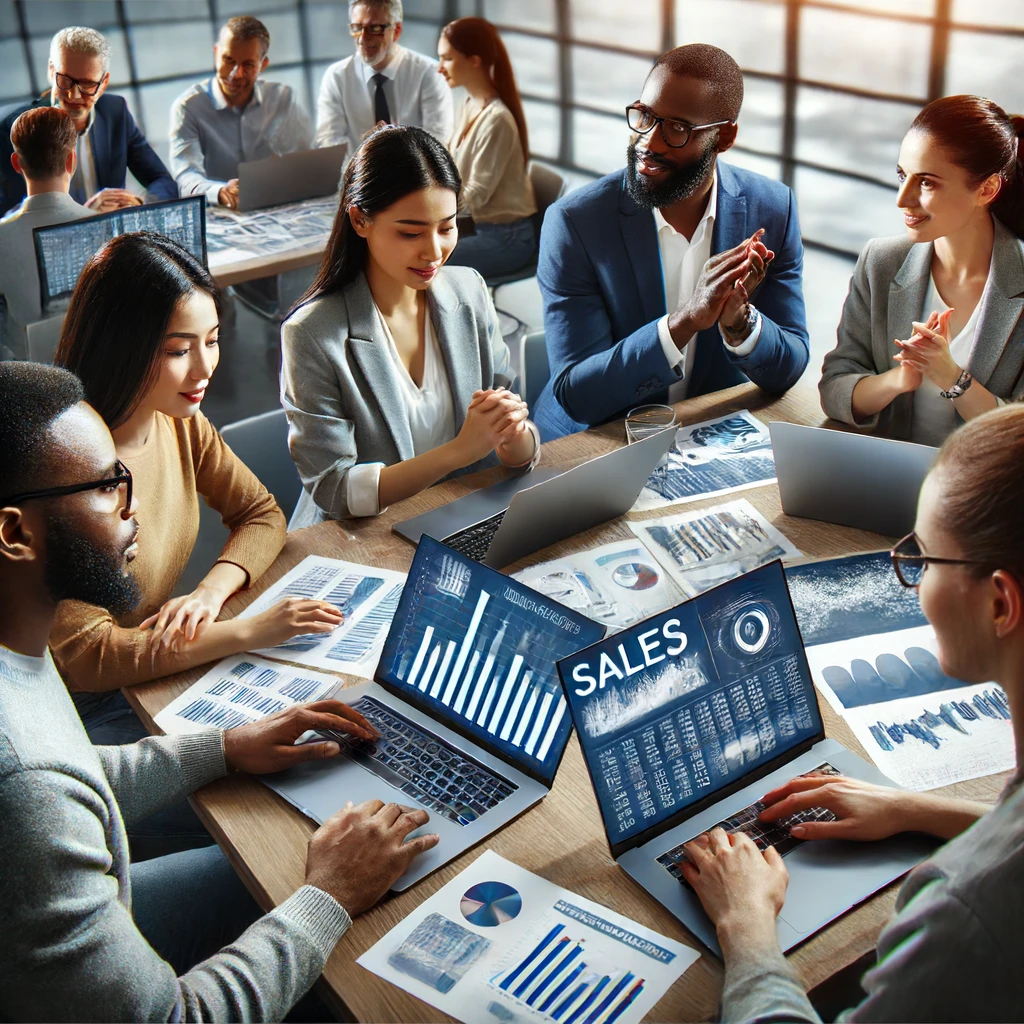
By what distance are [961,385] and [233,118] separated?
389 cm

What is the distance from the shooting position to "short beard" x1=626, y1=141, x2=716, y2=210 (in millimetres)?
2488

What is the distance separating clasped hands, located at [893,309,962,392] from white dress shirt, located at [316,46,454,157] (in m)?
3.75

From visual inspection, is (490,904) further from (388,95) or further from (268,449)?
(388,95)

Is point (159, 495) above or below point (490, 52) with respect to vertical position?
below

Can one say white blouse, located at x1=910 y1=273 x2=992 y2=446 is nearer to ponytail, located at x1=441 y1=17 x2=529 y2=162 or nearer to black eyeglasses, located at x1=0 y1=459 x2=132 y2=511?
black eyeglasses, located at x1=0 y1=459 x2=132 y2=511

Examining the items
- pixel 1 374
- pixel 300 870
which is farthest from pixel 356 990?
pixel 1 374

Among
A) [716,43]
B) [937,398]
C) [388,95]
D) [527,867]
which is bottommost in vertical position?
[527,867]

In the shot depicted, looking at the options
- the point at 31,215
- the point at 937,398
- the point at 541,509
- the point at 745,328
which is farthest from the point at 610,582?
the point at 31,215

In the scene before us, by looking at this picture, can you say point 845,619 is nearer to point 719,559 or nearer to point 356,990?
point 719,559

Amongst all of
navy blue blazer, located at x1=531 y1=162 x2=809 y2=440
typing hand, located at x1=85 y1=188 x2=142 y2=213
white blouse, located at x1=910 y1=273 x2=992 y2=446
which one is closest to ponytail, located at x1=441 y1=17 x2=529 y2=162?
typing hand, located at x1=85 y1=188 x2=142 y2=213

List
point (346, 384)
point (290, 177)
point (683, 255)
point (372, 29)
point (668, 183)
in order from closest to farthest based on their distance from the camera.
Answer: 1. point (346, 384)
2. point (668, 183)
3. point (683, 255)
4. point (290, 177)
5. point (372, 29)

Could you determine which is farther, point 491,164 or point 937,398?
point 491,164

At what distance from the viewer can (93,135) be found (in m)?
4.59

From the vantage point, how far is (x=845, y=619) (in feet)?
5.66
